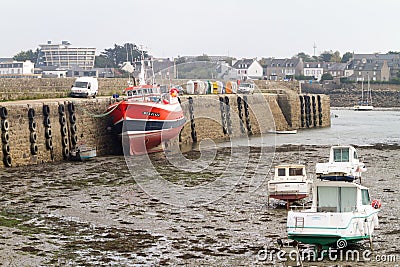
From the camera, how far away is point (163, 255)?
55.6 ft

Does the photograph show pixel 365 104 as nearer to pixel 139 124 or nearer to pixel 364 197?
pixel 139 124

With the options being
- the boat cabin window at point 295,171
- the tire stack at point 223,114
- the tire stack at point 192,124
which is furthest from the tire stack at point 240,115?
the boat cabin window at point 295,171

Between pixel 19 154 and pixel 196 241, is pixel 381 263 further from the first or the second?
pixel 19 154

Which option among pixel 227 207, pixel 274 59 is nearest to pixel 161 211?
pixel 227 207

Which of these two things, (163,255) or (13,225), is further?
(13,225)

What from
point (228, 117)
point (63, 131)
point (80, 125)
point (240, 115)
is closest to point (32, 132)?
point (63, 131)

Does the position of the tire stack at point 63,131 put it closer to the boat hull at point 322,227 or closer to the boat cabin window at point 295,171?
the boat cabin window at point 295,171

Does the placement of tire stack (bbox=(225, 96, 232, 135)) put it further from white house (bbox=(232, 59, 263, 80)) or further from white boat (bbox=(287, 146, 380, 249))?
white house (bbox=(232, 59, 263, 80))

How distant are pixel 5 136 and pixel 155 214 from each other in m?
11.2

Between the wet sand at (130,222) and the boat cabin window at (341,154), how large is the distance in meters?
1.09

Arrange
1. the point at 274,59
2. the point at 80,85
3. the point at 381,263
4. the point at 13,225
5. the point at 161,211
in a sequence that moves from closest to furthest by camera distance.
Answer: the point at 381,263
the point at 13,225
the point at 161,211
the point at 80,85
the point at 274,59

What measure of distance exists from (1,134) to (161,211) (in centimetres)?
1102

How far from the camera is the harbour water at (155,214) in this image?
1691 centimetres

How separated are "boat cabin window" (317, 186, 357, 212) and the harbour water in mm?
986
